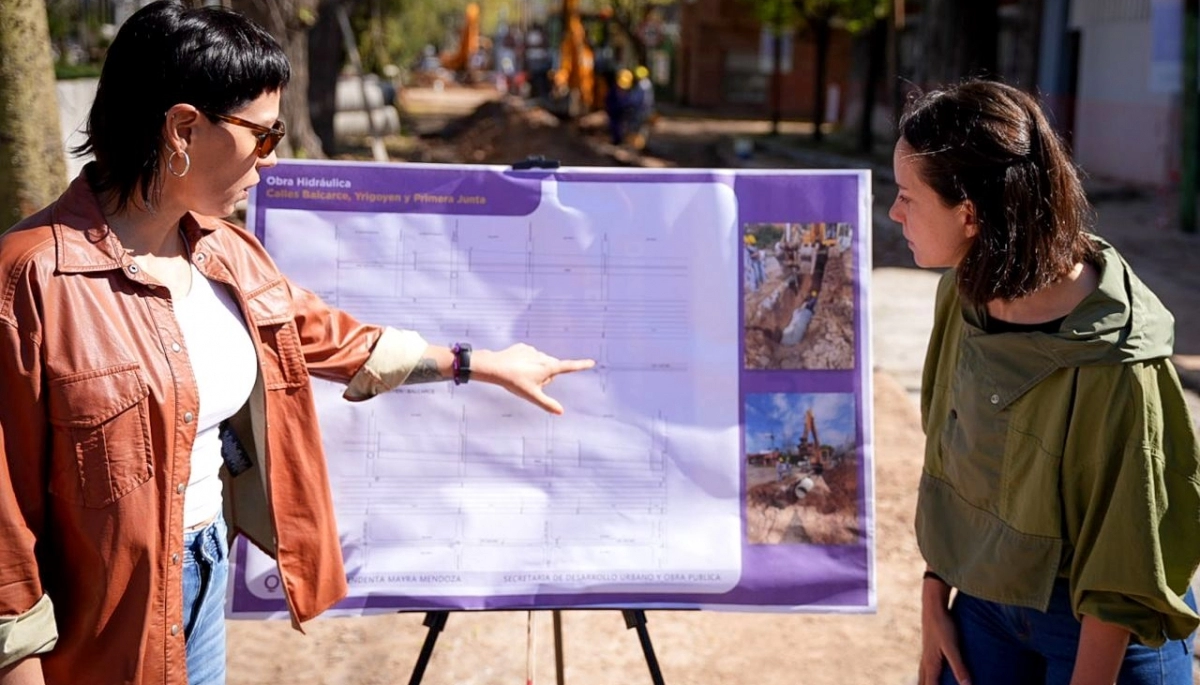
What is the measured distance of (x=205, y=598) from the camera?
7.22ft

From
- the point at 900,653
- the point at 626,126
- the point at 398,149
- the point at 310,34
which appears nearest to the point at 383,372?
the point at 900,653

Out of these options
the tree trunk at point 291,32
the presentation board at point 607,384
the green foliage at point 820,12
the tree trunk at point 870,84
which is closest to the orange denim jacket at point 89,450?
the presentation board at point 607,384

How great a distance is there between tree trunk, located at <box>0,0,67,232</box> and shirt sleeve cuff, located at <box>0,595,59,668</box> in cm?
222

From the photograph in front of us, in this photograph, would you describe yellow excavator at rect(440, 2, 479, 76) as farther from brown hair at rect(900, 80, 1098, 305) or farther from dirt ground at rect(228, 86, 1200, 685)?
brown hair at rect(900, 80, 1098, 305)

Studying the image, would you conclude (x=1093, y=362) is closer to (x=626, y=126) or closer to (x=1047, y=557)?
(x=1047, y=557)

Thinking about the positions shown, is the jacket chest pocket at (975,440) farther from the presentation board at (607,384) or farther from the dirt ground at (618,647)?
the dirt ground at (618,647)

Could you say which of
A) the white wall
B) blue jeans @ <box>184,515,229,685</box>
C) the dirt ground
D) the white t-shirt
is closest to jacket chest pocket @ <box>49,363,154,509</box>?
the white t-shirt

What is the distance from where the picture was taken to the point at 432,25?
48.7 m

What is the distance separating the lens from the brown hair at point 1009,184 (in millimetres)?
1928

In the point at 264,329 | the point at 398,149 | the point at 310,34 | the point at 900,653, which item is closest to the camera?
the point at 264,329

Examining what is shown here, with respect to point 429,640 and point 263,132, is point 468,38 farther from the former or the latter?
point 263,132

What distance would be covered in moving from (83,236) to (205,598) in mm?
690

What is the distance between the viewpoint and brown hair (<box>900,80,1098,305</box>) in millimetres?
1928

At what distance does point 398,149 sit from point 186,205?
885 inches
